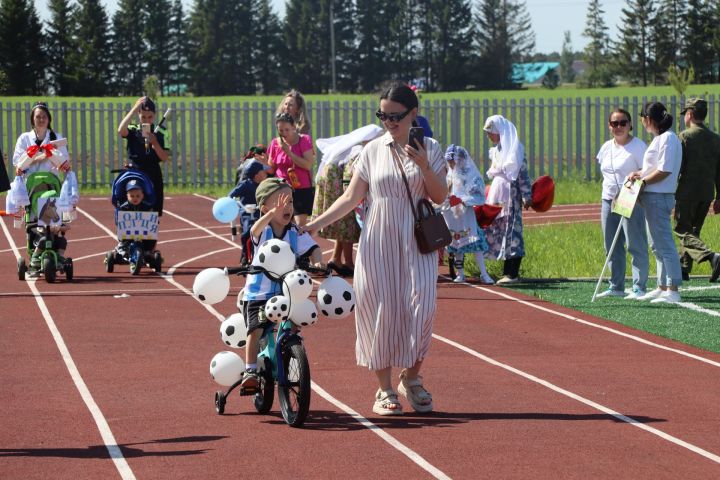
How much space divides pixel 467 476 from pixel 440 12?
12007 centimetres

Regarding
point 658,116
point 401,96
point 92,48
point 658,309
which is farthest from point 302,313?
point 92,48

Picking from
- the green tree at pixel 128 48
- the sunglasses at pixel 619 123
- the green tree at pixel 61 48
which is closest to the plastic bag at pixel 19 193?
the sunglasses at pixel 619 123

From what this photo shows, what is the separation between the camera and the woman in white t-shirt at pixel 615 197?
1310 centimetres

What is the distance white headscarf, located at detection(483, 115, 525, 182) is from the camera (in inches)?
567

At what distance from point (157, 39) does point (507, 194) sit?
99.8m

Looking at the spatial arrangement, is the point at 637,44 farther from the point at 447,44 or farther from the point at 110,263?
the point at 110,263

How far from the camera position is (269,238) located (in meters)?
8.13

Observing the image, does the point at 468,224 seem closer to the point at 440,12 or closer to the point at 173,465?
the point at 173,465

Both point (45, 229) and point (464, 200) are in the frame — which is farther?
point (45, 229)

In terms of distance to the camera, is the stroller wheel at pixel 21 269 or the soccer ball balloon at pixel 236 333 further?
the stroller wheel at pixel 21 269

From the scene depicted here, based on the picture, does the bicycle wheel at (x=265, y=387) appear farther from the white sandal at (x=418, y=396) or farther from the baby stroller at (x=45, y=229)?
the baby stroller at (x=45, y=229)

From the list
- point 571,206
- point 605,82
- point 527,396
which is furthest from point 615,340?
point 605,82

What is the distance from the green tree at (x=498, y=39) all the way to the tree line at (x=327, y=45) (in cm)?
12

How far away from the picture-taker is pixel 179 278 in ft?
50.3
